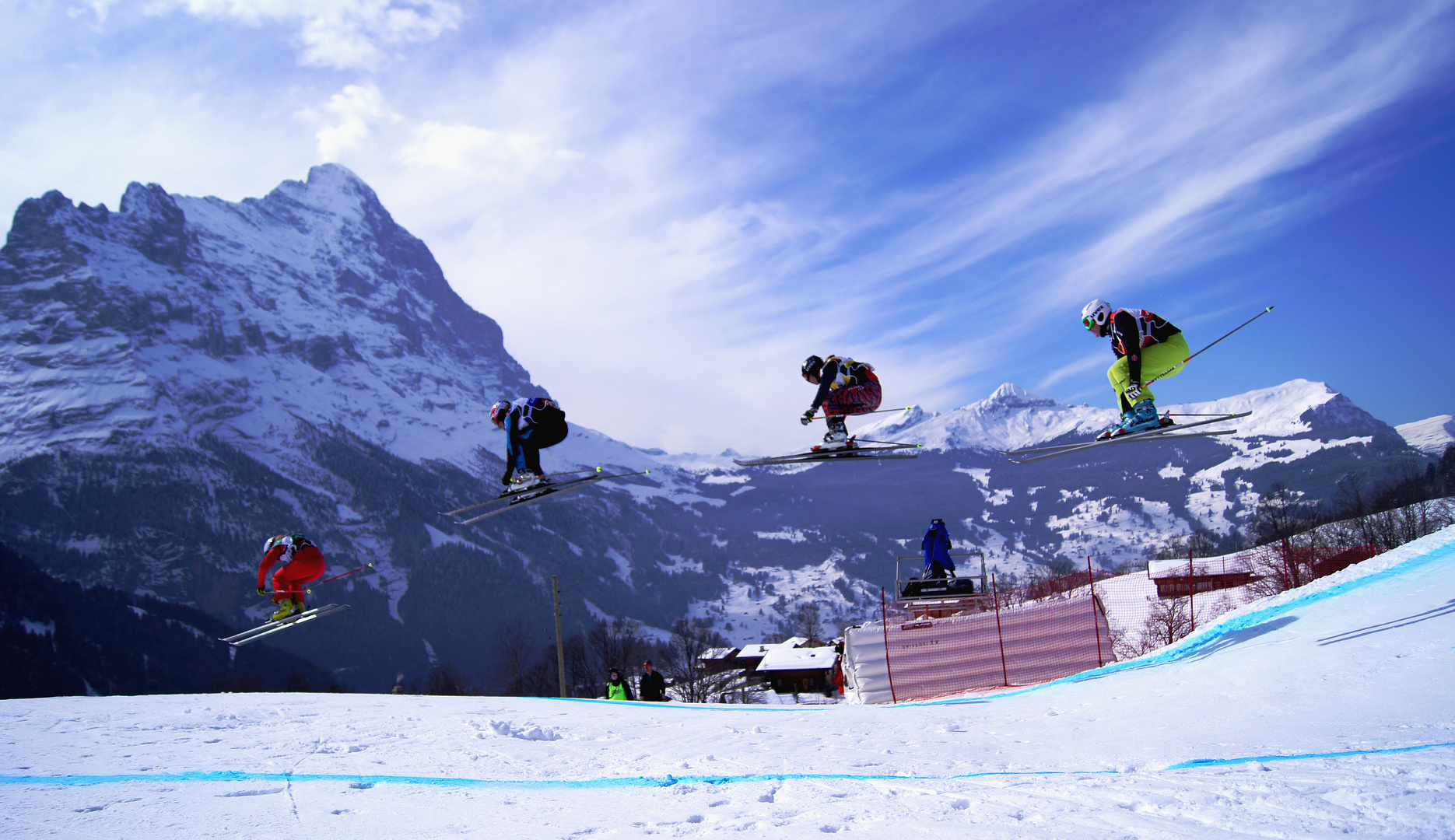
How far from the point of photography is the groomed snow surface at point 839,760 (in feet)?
15.6

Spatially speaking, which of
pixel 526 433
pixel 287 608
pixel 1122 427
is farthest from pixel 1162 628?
pixel 287 608

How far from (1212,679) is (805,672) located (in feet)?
298

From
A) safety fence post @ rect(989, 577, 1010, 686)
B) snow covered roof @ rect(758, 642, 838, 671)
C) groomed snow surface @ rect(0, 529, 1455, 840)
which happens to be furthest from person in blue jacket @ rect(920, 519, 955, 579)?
snow covered roof @ rect(758, 642, 838, 671)

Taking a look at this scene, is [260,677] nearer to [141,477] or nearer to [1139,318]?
[141,477]

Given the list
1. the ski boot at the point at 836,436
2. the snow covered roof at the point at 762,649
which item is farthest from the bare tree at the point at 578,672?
the ski boot at the point at 836,436

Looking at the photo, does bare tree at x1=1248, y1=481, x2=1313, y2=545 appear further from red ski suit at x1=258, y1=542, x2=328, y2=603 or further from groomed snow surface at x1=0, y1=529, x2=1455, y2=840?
red ski suit at x1=258, y1=542, x2=328, y2=603

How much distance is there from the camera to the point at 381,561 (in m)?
Answer: 188

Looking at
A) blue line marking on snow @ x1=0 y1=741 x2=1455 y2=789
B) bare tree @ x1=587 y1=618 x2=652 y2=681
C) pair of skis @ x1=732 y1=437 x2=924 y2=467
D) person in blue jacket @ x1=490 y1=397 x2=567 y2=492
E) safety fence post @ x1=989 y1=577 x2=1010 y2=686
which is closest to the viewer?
blue line marking on snow @ x1=0 y1=741 x2=1455 y2=789

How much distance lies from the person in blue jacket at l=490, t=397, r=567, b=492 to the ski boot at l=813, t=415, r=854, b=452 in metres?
4.59

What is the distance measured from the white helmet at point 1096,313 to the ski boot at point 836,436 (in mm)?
4146

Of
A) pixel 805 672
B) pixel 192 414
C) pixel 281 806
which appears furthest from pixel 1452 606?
pixel 192 414

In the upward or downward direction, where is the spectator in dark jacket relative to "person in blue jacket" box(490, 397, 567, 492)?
downward

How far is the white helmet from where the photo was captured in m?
11.6

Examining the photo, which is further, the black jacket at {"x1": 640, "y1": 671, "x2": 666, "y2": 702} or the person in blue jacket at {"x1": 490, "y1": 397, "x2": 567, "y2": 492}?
the black jacket at {"x1": 640, "y1": 671, "x2": 666, "y2": 702}
